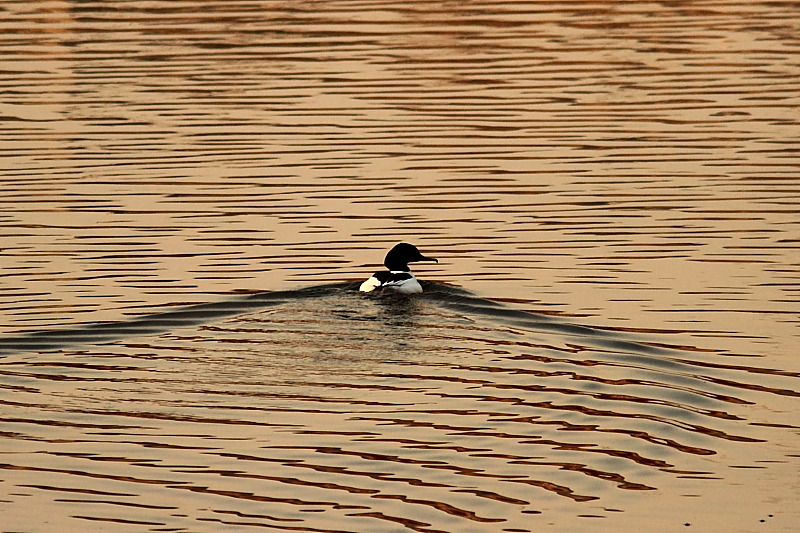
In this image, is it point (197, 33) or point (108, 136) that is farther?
point (197, 33)

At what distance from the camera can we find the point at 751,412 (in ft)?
39.9

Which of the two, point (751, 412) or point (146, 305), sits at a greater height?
point (146, 305)

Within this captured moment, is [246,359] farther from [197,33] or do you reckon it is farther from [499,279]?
[197,33]

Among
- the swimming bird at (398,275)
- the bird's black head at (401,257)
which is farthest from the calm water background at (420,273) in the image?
the bird's black head at (401,257)

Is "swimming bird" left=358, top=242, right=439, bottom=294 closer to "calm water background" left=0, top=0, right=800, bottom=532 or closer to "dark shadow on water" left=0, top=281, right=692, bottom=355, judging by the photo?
"dark shadow on water" left=0, top=281, right=692, bottom=355

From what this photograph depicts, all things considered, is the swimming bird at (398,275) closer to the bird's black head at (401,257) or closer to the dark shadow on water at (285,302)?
the bird's black head at (401,257)

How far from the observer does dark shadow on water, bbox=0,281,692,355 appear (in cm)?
1418

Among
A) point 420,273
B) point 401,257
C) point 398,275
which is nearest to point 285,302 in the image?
point 398,275

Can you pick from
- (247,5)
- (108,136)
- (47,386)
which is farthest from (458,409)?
(247,5)

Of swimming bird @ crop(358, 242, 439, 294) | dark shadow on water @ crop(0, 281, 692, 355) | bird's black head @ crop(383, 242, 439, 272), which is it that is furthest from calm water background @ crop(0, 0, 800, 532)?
bird's black head @ crop(383, 242, 439, 272)

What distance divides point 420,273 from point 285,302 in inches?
114

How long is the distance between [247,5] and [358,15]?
11.9ft

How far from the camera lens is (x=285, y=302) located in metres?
15.6

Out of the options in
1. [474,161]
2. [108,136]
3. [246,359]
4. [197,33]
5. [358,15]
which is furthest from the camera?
[358,15]
